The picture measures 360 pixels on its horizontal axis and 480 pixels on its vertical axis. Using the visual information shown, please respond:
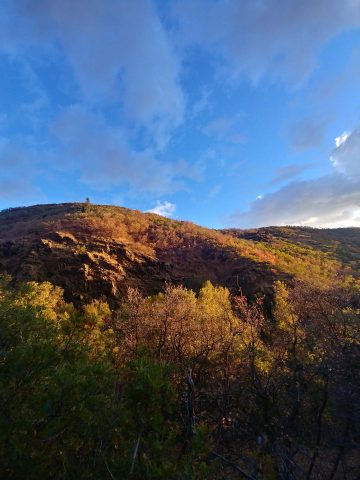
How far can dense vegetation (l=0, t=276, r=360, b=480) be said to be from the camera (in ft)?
16.9

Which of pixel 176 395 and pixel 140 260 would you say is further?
pixel 140 260

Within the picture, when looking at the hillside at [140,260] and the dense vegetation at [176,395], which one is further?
the hillside at [140,260]

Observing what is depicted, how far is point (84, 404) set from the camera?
5.68 meters

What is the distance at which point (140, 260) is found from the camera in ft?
153

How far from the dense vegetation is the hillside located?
624 centimetres

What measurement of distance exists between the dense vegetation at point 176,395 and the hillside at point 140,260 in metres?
6.24

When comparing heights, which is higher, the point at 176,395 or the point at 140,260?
the point at 140,260

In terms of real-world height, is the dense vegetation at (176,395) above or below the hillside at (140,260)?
below

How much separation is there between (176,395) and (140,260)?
41662 mm

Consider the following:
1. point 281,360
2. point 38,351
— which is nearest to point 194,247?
point 281,360

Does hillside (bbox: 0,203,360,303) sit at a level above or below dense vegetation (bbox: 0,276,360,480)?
above

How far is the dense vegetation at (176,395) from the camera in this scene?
516 cm

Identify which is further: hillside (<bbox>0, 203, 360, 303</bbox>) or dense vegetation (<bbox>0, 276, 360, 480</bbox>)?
hillside (<bbox>0, 203, 360, 303</bbox>)

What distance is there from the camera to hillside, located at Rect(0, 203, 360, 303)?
39.3 m
